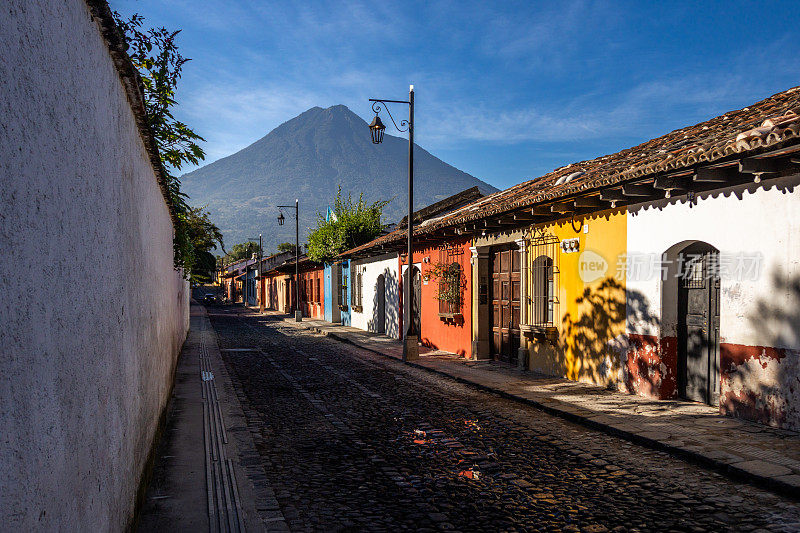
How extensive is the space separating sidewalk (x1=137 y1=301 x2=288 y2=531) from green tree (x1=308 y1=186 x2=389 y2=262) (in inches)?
831

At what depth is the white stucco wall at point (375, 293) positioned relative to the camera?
2095 cm

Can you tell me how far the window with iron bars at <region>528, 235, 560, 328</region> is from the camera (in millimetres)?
11383

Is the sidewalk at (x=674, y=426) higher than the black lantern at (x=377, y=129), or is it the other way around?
the black lantern at (x=377, y=129)

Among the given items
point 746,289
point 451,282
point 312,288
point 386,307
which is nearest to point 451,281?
point 451,282

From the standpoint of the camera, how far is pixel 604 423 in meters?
7.13

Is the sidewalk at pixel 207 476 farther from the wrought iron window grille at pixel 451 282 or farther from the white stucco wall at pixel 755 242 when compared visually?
the wrought iron window grille at pixel 451 282

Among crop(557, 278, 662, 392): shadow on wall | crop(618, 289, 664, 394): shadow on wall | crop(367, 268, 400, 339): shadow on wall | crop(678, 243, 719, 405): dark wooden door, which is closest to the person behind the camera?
crop(678, 243, 719, 405): dark wooden door

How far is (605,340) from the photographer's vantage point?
9.76 meters

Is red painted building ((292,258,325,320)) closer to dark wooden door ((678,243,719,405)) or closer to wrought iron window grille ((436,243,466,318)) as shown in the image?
wrought iron window grille ((436,243,466,318))

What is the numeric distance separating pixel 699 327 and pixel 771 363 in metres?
1.55

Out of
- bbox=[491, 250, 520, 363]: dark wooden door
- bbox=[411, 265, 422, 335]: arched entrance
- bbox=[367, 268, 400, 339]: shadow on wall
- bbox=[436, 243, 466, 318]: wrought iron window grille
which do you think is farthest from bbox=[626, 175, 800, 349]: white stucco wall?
bbox=[367, 268, 400, 339]: shadow on wall

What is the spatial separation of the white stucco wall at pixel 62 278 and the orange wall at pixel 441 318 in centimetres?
1134

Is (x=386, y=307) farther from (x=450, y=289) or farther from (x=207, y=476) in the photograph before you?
(x=207, y=476)

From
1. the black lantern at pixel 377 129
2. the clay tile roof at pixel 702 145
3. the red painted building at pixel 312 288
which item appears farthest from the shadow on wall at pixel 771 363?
the red painted building at pixel 312 288
